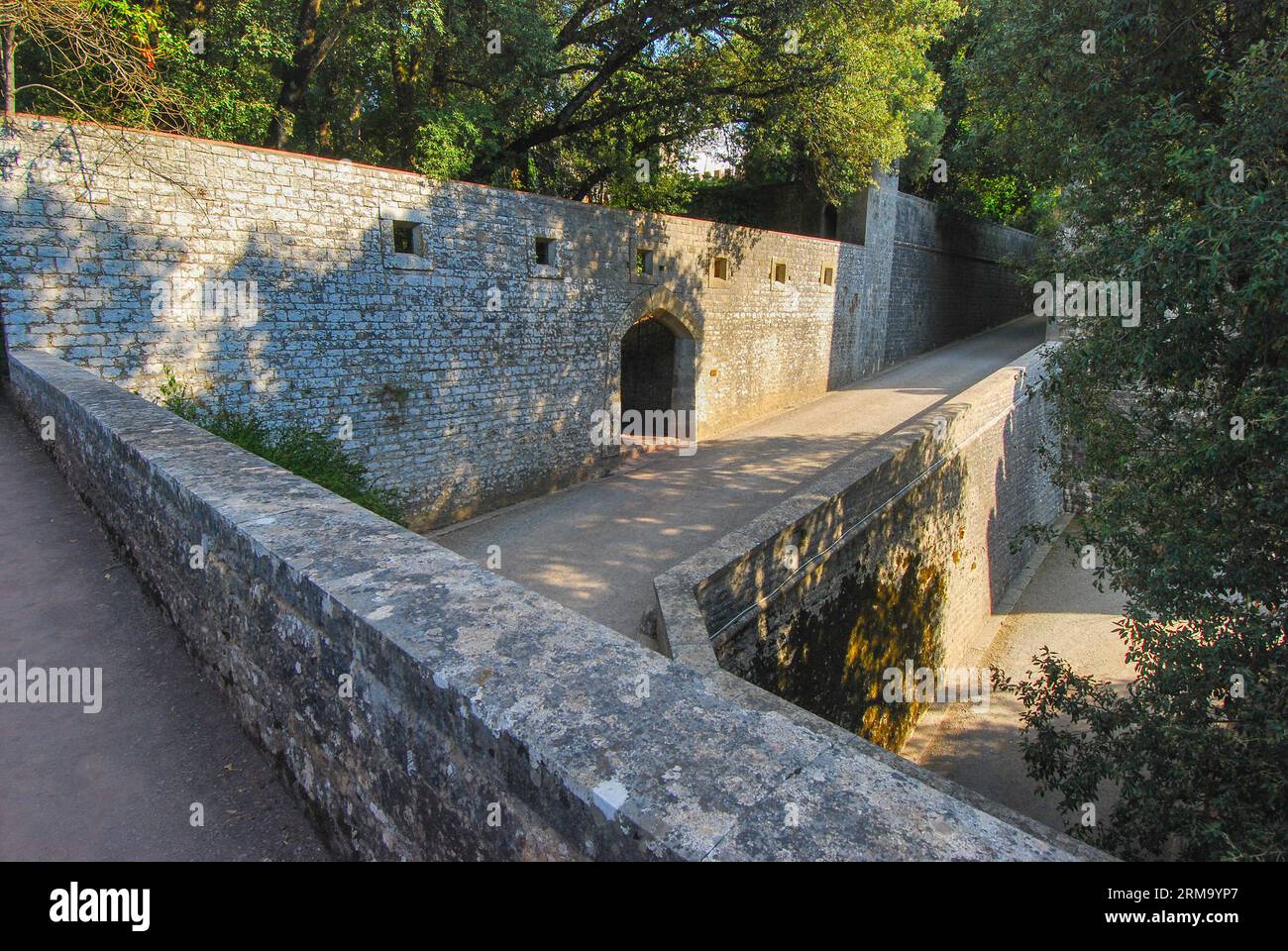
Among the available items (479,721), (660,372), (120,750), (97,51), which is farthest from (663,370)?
(479,721)

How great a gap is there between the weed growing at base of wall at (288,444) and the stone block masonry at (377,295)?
0.59 ft

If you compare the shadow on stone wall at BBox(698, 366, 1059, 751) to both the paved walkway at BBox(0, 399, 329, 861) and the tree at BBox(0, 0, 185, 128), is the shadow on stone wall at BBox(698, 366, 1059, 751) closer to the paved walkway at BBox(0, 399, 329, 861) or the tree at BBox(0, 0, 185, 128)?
the paved walkway at BBox(0, 399, 329, 861)

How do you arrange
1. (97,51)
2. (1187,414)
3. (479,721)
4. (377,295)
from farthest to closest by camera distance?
(377,295), (97,51), (1187,414), (479,721)

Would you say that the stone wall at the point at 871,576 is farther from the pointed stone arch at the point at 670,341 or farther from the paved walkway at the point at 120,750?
the pointed stone arch at the point at 670,341

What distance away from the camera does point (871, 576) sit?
24.5 ft

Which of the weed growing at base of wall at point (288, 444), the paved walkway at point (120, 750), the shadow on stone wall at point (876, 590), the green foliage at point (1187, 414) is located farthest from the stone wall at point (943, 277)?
the paved walkway at point (120, 750)

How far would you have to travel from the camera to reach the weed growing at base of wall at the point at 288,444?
7258 millimetres

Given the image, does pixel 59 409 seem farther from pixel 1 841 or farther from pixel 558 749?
pixel 558 749

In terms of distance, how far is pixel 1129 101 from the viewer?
587cm

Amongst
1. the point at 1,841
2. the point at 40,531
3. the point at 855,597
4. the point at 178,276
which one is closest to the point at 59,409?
the point at 40,531

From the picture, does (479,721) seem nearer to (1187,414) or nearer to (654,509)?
(1187,414)

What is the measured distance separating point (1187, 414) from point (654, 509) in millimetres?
6298

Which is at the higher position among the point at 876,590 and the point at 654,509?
the point at 654,509

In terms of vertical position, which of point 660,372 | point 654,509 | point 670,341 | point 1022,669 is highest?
point 670,341
